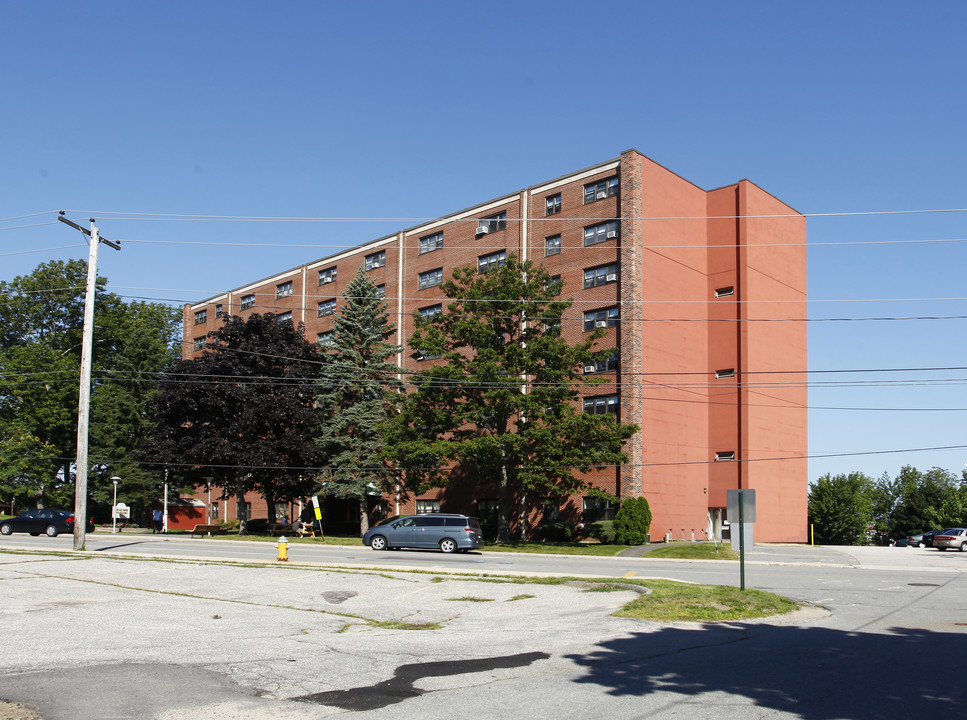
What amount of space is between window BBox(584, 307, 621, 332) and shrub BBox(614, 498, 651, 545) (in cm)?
1006

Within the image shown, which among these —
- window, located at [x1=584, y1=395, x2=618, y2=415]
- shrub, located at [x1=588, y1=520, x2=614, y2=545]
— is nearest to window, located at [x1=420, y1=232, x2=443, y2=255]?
window, located at [x1=584, y1=395, x2=618, y2=415]

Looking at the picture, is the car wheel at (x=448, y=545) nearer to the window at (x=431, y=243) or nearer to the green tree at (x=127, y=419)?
the window at (x=431, y=243)

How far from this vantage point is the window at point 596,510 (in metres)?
44.9

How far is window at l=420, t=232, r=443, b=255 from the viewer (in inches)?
2302

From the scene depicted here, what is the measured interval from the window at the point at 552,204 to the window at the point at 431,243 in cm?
968

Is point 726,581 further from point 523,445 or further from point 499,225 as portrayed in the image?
point 499,225

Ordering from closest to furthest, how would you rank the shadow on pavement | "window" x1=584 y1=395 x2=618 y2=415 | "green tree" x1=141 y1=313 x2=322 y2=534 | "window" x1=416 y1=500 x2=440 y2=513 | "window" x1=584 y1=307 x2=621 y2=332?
the shadow on pavement < "window" x1=584 y1=395 x2=618 y2=415 < "window" x1=584 y1=307 x2=621 y2=332 < "green tree" x1=141 y1=313 x2=322 y2=534 < "window" x1=416 y1=500 x2=440 y2=513

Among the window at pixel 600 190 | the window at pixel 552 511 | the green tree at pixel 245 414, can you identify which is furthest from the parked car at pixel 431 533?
the window at pixel 600 190

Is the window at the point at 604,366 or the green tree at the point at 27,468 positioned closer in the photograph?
the window at the point at 604,366

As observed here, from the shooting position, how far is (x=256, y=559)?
28453 mm

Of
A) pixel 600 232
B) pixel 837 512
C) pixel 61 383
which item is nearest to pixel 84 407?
pixel 600 232

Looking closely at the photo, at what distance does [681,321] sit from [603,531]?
13.3 m

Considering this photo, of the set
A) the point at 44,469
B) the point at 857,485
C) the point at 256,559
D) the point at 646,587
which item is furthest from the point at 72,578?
Answer: the point at 857,485

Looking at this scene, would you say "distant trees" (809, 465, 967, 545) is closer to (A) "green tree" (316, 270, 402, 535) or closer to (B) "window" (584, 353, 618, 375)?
(B) "window" (584, 353, 618, 375)
